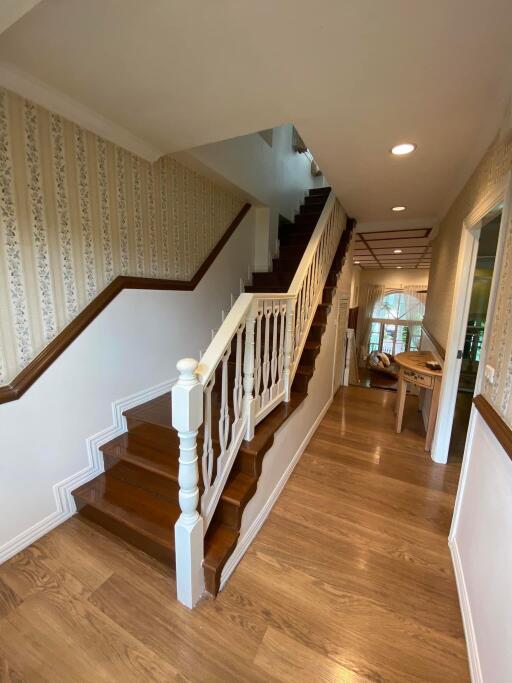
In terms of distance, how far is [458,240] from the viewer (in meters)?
2.42

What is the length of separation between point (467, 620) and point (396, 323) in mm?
8304

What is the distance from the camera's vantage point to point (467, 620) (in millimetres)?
1169

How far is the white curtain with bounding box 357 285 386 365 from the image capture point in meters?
8.66

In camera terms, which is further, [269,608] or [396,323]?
[396,323]

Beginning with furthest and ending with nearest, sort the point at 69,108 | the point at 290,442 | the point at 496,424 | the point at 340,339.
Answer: the point at 340,339 < the point at 290,442 < the point at 69,108 < the point at 496,424

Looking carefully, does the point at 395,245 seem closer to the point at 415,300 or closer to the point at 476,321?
the point at 476,321

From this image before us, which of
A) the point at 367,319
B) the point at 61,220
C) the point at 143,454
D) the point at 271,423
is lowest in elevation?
the point at 143,454

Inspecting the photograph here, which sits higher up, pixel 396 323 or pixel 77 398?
pixel 77 398

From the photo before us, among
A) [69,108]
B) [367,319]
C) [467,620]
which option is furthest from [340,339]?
[367,319]

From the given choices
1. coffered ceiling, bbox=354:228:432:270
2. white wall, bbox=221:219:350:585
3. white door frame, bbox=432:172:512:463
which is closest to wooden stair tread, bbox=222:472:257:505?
white wall, bbox=221:219:350:585

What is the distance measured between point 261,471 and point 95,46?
2.09m

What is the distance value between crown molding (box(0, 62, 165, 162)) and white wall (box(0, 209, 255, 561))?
923mm

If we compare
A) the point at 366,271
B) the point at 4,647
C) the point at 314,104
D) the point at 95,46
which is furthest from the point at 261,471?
the point at 366,271

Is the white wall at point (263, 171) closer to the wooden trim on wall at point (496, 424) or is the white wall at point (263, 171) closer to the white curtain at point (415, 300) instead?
the wooden trim on wall at point (496, 424)
